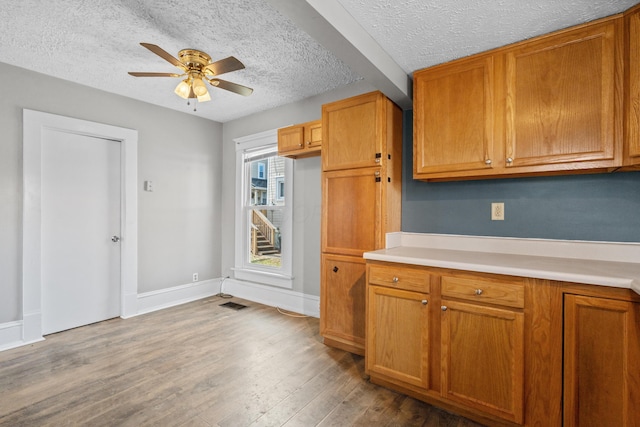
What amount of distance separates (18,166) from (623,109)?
4684 mm

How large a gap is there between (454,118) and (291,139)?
1.69m

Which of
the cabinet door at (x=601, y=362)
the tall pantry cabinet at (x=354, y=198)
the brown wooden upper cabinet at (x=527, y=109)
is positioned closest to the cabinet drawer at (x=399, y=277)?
the tall pantry cabinet at (x=354, y=198)

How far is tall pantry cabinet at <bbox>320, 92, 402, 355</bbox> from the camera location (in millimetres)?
2443

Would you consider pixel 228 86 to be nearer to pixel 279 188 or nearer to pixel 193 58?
pixel 193 58

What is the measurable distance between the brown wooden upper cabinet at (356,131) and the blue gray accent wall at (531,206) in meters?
0.42

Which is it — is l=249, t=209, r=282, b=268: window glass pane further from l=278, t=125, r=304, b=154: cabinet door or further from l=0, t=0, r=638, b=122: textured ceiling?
l=0, t=0, r=638, b=122: textured ceiling

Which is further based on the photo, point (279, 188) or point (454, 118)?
point (279, 188)

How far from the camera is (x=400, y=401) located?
6.40ft

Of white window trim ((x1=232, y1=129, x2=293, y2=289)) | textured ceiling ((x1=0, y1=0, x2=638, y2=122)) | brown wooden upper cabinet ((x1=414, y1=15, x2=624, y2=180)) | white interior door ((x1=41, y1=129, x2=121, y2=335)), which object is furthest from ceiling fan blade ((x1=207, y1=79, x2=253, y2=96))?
white interior door ((x1=41, y1=129, x2=121, y2=335))

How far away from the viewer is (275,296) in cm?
382

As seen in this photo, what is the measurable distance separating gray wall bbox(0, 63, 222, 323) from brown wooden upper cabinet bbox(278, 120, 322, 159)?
5.12 ft

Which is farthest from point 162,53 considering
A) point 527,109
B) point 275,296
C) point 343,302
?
point 275,296

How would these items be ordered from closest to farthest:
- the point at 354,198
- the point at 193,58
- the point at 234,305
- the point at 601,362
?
the point at 601,362 → the point at 193,58 → the point at 354,198 → the point at 234,305

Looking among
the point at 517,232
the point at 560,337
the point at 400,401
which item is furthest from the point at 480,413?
the point at 517,232
